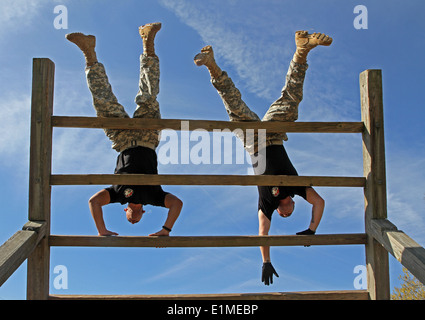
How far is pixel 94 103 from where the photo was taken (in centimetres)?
541

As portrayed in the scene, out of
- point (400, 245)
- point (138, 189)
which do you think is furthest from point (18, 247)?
point (400, 245)

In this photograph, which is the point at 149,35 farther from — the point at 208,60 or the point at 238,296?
the point at 238,296

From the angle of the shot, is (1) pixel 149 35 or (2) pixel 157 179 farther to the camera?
(1) pixel 149 35

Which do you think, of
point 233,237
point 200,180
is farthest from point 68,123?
point 233,237

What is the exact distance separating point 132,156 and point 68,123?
33.2 inches

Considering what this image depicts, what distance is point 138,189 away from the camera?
5066mm

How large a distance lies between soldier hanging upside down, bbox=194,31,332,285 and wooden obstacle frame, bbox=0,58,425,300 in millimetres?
633

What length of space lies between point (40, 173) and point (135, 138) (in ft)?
3.78

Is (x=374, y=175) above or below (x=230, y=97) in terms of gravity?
below

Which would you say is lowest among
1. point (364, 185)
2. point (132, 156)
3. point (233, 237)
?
point (233, 237)

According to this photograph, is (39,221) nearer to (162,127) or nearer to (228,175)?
(162,127)

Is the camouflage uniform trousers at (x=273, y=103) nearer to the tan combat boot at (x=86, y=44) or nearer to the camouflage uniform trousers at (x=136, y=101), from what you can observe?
the camouflage uniform trousers at (x=136, y=101)

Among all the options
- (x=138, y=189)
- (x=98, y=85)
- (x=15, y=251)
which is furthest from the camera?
(x=98, y=85)

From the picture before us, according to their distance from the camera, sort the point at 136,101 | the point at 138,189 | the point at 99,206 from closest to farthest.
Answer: the point at 99,206 < the point at 138,189 < the point at 136,101
